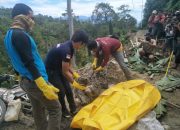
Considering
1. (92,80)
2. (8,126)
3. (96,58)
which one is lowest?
(8,126)

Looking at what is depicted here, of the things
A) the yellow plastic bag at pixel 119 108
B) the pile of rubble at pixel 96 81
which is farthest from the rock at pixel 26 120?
the pile of rubble at pixel 96 81

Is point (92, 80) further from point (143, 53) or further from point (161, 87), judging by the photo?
point (143, 53)

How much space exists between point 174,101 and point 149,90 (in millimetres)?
1272

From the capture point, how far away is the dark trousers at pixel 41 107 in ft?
10.9

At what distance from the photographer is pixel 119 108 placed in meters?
4.06

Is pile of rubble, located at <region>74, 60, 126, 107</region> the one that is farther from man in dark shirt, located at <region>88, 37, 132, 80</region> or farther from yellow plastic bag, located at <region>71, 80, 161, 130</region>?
yellow plastic bag, located at <region>71, 80, 161, 130</region>

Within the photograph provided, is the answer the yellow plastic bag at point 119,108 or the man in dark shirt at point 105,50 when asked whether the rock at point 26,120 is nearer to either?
the yellow plastic bag at point 119,108

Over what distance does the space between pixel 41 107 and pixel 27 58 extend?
887 millimetres

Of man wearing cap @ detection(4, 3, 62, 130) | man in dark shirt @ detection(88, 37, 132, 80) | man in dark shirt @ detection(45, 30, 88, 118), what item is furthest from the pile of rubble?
man wearing cap @ detection(4, 3, 62, 130)

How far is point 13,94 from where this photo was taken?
5270mm

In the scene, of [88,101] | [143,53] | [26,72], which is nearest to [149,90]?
[88,101]

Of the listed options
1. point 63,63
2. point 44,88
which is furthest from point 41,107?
point 63,63

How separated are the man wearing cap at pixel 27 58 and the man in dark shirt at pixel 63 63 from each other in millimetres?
839

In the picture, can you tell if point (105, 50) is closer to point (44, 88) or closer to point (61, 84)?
point (61, 84)
